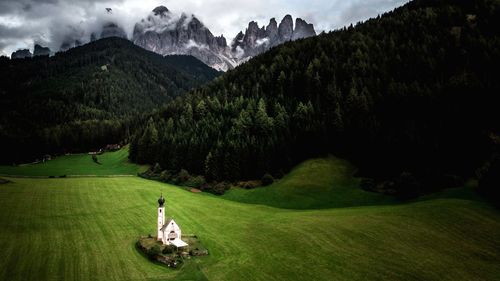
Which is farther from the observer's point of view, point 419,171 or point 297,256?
point 419,171

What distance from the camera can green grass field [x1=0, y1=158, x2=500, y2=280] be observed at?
142 ft

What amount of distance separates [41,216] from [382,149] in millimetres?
77683

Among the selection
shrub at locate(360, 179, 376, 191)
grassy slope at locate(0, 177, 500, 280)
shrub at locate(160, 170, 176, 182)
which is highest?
shrub at locate(360, 179, 376, 191)

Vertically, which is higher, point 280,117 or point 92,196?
point 280,117

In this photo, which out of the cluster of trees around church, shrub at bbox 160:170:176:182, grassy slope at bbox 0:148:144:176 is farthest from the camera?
grassy slope at bbox 0:148:144:176

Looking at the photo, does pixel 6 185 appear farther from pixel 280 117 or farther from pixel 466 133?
pixel 466 133

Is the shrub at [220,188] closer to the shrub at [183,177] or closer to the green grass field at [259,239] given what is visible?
the shrub at [183,177]

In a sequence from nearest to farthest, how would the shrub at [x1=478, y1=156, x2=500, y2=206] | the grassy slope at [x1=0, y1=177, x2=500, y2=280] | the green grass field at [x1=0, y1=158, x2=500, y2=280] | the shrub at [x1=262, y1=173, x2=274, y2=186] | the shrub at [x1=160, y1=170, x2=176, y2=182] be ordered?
the grassy slope at [x1=0, y1=177, x2=500, y2=280]
the green grass field at [x1=0, y1=158, x2=500, y2=280]
the shrub at [x1=478, y1=156, x2=500, y2=206]
the shrub at [x1=262, y1=173, x2=274, y2=186]
the shrub at [x1=160, y1=170, x2=176, y2=182]

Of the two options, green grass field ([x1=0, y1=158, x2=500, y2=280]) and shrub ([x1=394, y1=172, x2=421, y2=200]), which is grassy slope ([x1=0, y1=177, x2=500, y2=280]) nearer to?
green grass field ([x1=0, y1=158, x2=500, y2=280])

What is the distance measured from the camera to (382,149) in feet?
306

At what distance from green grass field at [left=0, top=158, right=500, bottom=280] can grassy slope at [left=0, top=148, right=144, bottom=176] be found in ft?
189

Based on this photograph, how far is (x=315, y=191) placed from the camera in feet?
297

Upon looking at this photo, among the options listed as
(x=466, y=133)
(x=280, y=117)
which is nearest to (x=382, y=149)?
(x=466, y=133)

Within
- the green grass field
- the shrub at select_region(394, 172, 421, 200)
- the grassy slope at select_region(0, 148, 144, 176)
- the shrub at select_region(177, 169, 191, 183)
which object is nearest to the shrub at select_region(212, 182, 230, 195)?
the shrub at select_region(177, 169, 191, 183)
